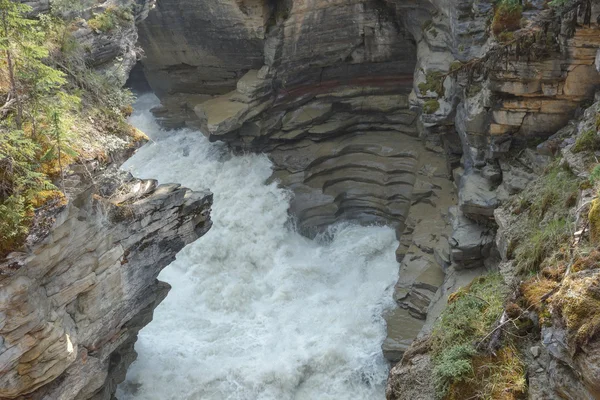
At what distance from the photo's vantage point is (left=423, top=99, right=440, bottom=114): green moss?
1767 cm

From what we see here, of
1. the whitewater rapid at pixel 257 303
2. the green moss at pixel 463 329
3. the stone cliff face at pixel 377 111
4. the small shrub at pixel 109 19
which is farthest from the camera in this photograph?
the whitewater rapid at pixel 257 303

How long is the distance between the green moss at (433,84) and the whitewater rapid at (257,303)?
546 centimetres

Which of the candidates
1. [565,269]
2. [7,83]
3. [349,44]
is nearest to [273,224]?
[349,44]

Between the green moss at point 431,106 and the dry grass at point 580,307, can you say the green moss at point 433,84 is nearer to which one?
the green moss at point 431,106

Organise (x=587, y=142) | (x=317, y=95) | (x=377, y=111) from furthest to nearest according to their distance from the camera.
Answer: (x=317, y=95)
(x=377, y=111)
(x=587, y=142)

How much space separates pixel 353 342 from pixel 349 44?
451 inches

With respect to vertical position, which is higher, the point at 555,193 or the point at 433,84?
the point at 555,193

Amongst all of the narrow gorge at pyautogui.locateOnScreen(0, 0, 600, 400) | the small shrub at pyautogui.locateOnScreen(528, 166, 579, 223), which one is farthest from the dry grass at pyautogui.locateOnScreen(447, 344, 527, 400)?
the small shrub at pyautogui.locateOnScreen(528, 166, 579, 223)

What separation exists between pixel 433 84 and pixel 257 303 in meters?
9.00

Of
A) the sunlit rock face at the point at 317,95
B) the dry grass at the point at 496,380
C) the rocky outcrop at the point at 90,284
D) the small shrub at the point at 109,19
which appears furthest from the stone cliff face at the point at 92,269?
the sunlit rock face at the point at 317,95

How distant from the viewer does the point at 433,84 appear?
17906mm

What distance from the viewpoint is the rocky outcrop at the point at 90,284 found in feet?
32.6

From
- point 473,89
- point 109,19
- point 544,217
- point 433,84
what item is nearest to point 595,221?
point 544,217

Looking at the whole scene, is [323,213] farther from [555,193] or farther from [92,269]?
[555,193]
